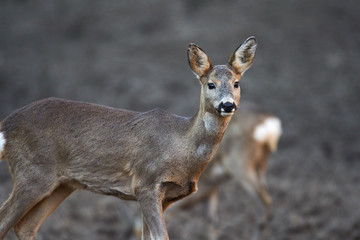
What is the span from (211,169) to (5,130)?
4820 millimetres

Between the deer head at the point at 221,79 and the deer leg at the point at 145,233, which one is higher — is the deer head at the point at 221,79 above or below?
above

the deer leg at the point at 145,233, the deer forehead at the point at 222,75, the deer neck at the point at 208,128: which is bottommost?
the deer leg at the point at 145,233

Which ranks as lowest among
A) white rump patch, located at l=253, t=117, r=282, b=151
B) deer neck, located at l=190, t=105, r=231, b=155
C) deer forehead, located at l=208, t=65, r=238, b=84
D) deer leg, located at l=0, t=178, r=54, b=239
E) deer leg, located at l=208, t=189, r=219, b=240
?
deer leg, located at l=208, t=189, r=219, b=240

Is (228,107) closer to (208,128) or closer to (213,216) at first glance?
(208,128)

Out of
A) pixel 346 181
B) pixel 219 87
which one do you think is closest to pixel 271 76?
pixel 346 181

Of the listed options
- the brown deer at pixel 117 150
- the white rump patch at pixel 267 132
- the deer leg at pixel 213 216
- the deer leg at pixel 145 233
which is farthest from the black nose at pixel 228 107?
the deer leg at pixel 213 216

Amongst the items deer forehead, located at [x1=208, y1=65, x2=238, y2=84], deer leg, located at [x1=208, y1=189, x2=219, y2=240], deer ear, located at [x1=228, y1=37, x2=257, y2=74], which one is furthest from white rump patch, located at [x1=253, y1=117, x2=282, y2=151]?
deer forehead, located at [x1=208, y1=65, x2=238, y2=84]

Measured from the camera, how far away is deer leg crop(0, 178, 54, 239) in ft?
17.6

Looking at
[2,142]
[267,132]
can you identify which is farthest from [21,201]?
[267,132]

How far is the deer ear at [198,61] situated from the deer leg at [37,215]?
1.69 m

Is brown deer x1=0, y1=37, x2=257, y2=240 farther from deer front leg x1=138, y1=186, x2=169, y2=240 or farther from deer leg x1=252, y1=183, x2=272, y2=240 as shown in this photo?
deer leg x1=252, y1=183, x2=272, y2=240

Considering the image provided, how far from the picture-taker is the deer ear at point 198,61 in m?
5.54

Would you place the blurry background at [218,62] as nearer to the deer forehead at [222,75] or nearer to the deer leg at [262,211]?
the deer leg at [262,211]

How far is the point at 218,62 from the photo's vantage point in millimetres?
14039
